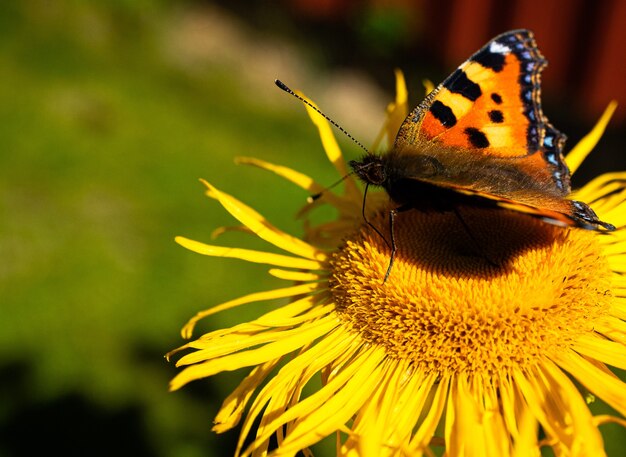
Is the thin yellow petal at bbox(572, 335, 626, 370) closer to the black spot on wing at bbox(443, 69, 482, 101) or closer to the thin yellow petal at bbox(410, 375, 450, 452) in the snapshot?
the thin yellow petal at bbox(410, 375, 450, 452)

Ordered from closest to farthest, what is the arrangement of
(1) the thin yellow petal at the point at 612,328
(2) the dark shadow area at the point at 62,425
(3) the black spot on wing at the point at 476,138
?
(1) the thin yellow petal at the point at 612,328
(3) the black spot on wing at the point at 476,138
(2) the dark shadow area at the point at 62,425

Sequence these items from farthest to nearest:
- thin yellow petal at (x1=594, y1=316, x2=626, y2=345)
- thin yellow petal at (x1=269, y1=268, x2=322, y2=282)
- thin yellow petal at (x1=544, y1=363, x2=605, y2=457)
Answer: thin yellow petal at (x1=269, y1=268, x2=322, y2=282) < thin yellow petal at (x1=594, y1=316, x2=626, y2=345) < thin yellow petal at (x1=544, y1=363, x2=605, y2=457)

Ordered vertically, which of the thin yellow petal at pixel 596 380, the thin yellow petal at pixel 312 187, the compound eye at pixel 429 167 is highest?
the compound eye at pixel 429 167

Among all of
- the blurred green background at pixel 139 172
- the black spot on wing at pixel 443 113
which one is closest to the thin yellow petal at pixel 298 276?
the black spot on wing at pixel 443 113

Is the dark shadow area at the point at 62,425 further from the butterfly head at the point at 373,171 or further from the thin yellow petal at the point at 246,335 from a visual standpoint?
the butterfly head at the point at 373,171

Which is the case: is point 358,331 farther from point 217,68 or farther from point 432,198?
point 217,68

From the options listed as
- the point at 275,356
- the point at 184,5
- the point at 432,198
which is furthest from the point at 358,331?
the point at 184,5

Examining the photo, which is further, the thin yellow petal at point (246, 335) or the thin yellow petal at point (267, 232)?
the thin yellow petal at point (267, 232)

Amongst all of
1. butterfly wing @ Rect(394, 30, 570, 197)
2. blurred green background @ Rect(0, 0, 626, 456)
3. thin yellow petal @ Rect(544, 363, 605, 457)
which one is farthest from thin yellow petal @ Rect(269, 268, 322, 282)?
blurred green background @ Rect(0, 0, 626, 456)
